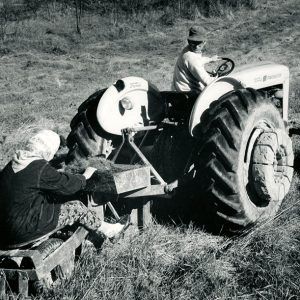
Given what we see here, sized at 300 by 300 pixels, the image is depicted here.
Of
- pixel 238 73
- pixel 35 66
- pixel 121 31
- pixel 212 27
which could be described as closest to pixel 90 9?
pixel 121 31

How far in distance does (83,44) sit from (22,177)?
724 inches

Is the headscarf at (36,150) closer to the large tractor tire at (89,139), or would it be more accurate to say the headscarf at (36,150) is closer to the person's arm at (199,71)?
the large tractor tire at (89,139)

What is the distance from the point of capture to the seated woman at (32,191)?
135 inches

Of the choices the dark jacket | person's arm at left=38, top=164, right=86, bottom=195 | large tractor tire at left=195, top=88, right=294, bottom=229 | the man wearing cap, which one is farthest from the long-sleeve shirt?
the dark jacket

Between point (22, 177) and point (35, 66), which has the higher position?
point (22, 177)

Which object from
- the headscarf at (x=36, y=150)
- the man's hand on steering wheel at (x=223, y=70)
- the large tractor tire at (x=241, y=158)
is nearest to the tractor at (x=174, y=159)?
the large tractor tire at (x=241, y=158)

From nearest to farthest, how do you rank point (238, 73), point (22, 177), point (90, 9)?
point (22, 177) → point (238, 73) → point (90, 9)

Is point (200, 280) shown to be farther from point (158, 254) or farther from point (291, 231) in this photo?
point (291, 231)

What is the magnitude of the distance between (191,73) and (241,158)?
124cm

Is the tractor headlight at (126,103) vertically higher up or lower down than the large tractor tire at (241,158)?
higher up

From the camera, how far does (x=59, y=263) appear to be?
3438 millimetres

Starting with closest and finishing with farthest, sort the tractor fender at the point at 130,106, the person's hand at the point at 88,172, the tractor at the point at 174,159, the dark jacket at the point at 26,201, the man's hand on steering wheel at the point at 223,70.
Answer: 1. the dark jacket at the point at 26,201
2. the tractor at the point at 174,159
3. the person's hand at the point at 88,172
4. the tractor fender at the point at 130,106
5. the man's hand on steering wheel at the point at 223,70

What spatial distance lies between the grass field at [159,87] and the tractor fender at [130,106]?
1070 mm

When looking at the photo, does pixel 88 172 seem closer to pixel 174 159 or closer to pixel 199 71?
pixel 174 159
